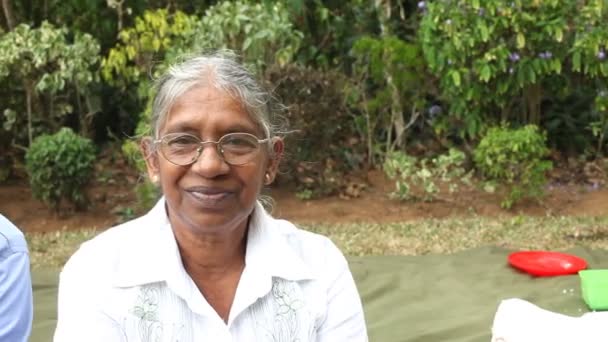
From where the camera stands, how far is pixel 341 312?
2.06 m

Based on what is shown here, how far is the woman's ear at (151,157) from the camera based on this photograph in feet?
6.70

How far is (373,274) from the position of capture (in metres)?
4.53

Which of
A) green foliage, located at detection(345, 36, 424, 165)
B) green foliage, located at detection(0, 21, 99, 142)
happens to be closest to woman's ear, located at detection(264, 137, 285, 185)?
green foliage, located at detection(0, 21, 99, 142)

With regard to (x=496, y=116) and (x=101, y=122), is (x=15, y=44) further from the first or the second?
(x=496, y=116)

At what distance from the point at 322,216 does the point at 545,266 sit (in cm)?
221

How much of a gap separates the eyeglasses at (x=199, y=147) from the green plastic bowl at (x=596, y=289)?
7.91 feet

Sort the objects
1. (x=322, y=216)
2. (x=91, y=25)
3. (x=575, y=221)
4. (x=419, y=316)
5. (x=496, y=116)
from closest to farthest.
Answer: (x=419, y=316)
(x=575, y=221)
(x=322, y=216)
(x=496, y=116)
(x=91, y=25)

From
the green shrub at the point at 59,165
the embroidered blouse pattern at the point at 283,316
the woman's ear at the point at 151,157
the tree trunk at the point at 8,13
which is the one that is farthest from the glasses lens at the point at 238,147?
the tree trunk at the point at 8,13

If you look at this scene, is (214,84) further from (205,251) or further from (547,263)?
(547,263)

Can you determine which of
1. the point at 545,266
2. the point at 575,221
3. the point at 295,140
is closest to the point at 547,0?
the point at 575,221

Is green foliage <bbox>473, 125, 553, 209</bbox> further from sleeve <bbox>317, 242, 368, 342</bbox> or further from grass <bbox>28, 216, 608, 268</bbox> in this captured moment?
sleeve <bbox>317, 242, 368, 342</bbox>

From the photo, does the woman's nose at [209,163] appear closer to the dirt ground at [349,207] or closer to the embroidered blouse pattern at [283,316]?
the embroidered blouse pattern at [283,316]

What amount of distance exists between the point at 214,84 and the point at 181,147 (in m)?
0.15

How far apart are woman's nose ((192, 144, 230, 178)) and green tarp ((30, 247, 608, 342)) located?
200 centimetres
